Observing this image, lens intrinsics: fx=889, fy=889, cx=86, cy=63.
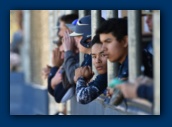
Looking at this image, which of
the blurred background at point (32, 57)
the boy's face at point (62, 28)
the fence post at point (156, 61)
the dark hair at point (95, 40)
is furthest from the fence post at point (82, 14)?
the fence post at point (156, 61)

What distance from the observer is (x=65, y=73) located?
480cm

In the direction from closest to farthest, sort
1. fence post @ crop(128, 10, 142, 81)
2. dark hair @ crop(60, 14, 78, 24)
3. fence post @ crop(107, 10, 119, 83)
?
1. fence post @ crop(128, 10, 142, 81)
2. fence post @ crop(107, 10, 119, 83)
3. dark hair @ crop(60, 14, 78, 24)

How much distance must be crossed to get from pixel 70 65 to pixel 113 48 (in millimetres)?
467

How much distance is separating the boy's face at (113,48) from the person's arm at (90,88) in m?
0.14

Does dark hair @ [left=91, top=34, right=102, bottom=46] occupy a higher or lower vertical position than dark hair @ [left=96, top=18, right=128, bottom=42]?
lower

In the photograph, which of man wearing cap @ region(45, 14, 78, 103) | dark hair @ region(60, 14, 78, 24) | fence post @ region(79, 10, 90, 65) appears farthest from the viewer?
man wearing cap @ region(45, 14, 78, 103)

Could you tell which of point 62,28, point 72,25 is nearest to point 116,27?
point 72,25

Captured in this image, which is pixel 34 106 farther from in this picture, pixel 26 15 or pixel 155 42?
pixel 155 42

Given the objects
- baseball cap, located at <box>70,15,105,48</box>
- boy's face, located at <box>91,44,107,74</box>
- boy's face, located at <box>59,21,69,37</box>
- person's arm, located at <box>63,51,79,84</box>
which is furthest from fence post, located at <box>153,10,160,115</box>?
boy's face, located at <box>59,21,69,37</box>

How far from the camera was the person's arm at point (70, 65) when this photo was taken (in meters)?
4.66

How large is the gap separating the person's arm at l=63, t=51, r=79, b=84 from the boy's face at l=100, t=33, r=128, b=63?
33 cm

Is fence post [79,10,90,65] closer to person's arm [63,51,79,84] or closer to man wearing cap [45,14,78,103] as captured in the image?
person's arm [63,51,79,84]

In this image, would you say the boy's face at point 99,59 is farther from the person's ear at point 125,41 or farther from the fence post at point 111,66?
the person's ear at point 125,41

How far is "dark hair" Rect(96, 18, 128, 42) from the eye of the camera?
4254mm
